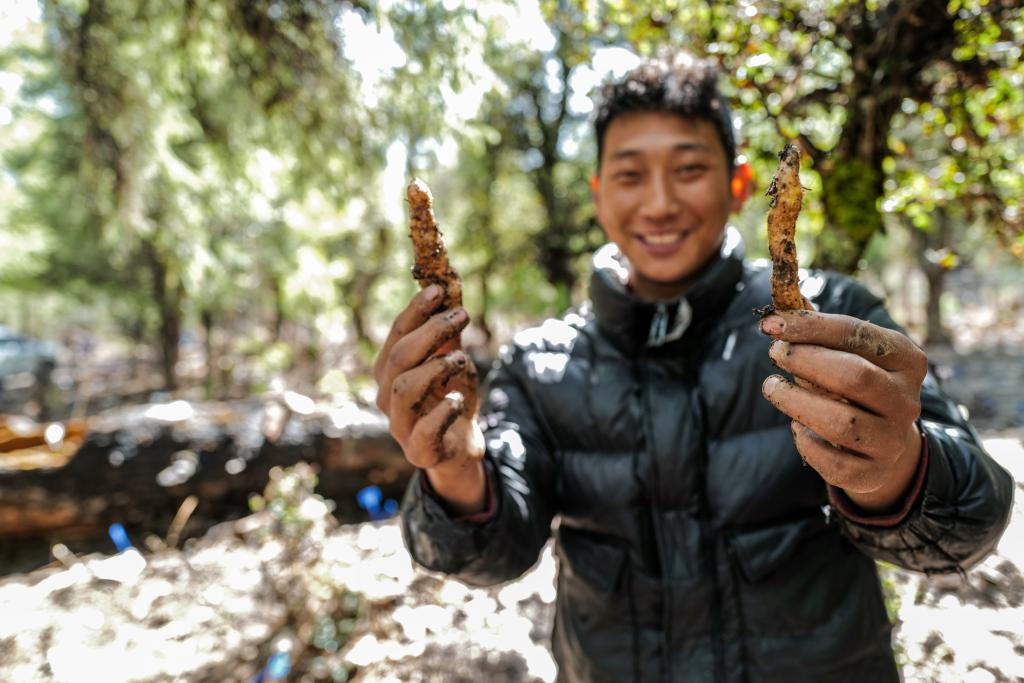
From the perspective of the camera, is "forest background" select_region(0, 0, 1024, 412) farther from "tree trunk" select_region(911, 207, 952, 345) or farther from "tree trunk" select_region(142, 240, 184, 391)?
"tree trunk" select_region(911, 207, 952, 345)

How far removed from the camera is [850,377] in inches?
36.6

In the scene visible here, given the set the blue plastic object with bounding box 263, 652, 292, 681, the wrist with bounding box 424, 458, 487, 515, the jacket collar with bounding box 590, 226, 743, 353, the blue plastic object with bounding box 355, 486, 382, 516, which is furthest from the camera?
the blue plastic object with bounding box 355, 486, 382, 516

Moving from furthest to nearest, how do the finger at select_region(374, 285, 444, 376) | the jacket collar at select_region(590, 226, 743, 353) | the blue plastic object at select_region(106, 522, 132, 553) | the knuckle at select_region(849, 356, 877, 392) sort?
1. the blue plastic object at select_region(106, 522, 132, 553)
2. the jacket collar at select_region(590, 226, 743, 353)
3. the finger at select_region(374, 285, 444, 376)
4. the knuckle at select_region(849, 356, 877, 392)

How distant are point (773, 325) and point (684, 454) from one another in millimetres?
687

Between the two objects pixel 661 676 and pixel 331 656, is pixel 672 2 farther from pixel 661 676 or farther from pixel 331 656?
pixel 331 656

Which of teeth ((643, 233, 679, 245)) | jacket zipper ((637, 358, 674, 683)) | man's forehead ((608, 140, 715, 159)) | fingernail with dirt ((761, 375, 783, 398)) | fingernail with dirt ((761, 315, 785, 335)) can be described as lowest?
jacket zipper ((637, 358, 674, 683))

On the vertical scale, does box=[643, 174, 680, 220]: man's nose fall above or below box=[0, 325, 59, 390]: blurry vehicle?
above

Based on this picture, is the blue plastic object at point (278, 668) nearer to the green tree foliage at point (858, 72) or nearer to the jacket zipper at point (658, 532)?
the jacket zipper at point (658, 532)

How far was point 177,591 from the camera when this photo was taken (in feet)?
12.6

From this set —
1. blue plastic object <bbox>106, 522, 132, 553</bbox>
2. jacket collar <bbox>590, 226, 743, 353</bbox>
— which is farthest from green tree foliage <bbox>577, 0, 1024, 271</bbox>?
blue plastic object <bbox>106, 522, 132, 553</bbox>

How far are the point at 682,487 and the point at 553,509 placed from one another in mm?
423

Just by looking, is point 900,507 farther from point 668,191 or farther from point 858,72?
point 858,72

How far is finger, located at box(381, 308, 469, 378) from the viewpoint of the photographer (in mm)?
1206

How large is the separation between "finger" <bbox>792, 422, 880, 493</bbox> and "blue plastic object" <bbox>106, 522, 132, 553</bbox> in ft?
15.7
